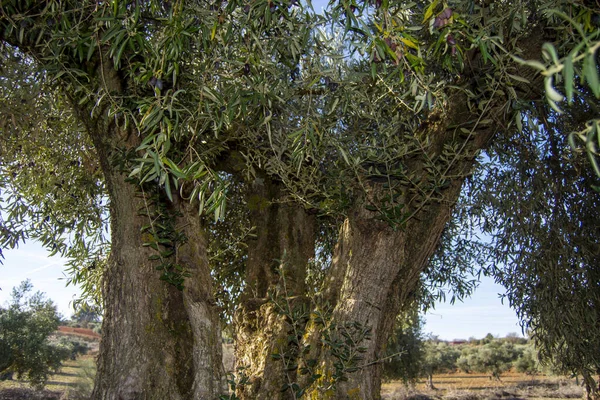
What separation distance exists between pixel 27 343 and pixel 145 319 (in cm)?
1934

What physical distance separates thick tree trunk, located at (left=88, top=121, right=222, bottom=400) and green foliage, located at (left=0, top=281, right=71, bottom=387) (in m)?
18.7

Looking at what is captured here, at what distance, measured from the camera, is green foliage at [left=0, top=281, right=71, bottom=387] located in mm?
19359

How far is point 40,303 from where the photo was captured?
2272cm

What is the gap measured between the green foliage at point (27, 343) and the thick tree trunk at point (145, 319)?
736 inches

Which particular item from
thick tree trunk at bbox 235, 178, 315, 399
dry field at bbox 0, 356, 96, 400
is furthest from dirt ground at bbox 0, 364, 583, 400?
thick tree trunk at bbox 235, 178, 315, 399

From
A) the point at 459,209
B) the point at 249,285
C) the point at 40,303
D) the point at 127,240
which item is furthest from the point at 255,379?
the point at 40,303

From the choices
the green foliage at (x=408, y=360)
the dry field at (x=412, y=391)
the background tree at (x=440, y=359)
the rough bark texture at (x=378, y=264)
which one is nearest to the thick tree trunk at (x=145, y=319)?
the rough bark texture at (x=378, y=264)

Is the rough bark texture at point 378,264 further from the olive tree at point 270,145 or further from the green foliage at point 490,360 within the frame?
the green foliage at point 490,360

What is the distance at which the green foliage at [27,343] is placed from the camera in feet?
63.5

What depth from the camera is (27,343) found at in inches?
773

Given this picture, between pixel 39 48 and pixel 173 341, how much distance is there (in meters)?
2.62

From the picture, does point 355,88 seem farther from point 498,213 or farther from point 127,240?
point 498,213

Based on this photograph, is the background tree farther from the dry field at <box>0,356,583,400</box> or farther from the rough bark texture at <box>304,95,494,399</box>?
the rough bark texture at <box>304,95,494,399</box>

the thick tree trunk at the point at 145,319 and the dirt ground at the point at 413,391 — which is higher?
the thick tree trunk at the point at 145,319
